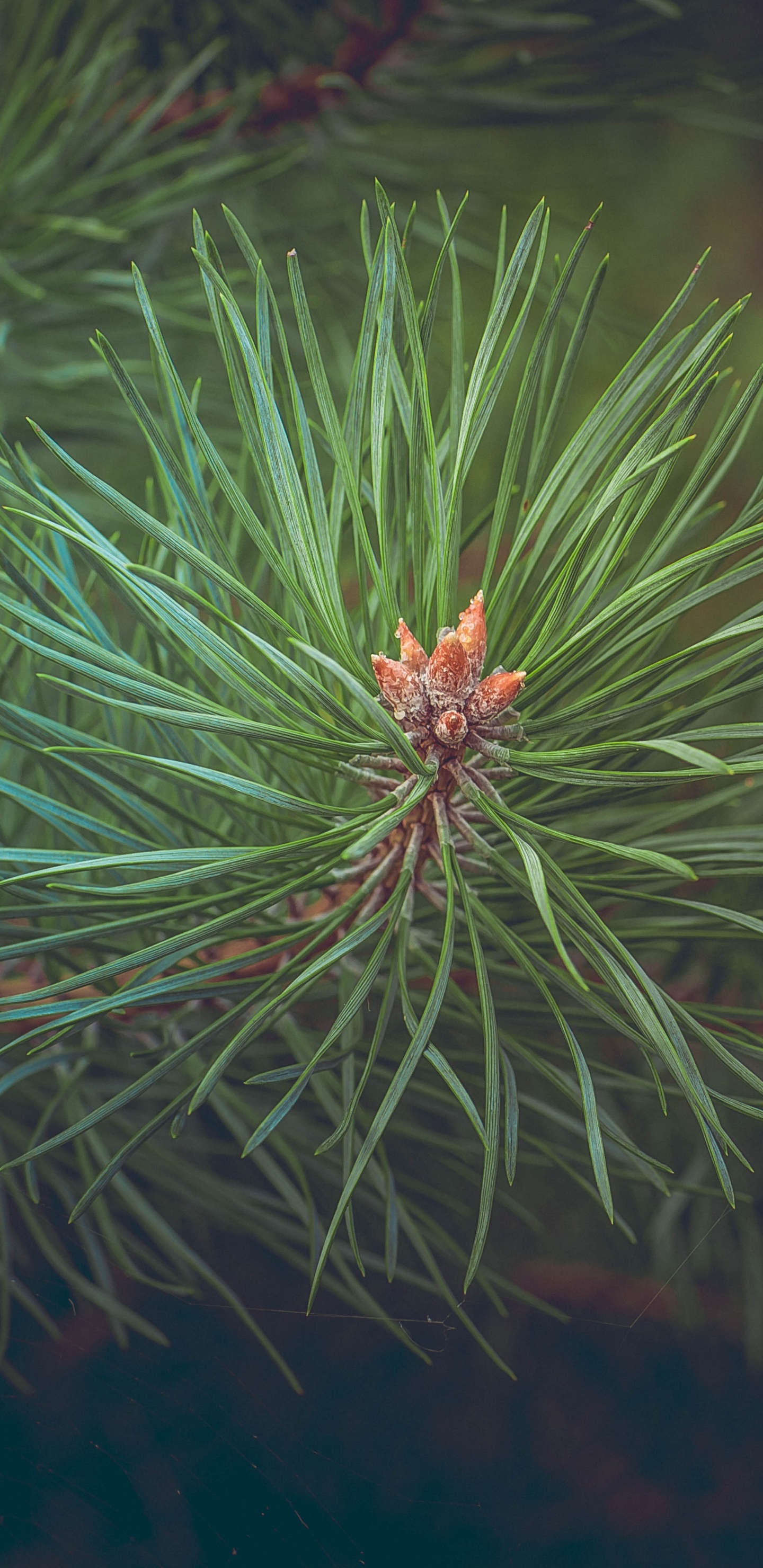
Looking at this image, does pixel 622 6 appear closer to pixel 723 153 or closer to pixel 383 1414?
pixel 723 153

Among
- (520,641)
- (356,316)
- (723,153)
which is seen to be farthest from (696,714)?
(723,153)

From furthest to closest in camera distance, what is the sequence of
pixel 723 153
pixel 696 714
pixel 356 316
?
pixel 723 153 < pixel 356 316 < pixel 696 714

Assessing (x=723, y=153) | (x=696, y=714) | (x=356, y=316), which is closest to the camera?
(x=696, y=714)

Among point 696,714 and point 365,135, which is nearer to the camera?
point 696,714

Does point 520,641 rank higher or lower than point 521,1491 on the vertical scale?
higher

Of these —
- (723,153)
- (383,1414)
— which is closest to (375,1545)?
(383,1414)

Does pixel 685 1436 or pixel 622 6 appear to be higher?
pixel 622 6

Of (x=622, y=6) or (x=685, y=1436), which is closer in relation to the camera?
(x=685, y=1436)

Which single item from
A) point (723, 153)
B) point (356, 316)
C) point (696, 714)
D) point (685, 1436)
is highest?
point (723, 153)

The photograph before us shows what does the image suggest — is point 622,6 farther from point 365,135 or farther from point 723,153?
point 723,153
